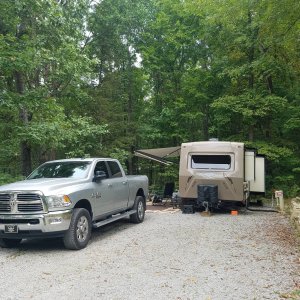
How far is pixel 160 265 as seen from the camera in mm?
6012

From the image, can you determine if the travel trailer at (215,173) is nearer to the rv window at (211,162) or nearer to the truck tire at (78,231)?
the rv window at (211,162)

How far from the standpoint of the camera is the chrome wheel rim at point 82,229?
7.29 m

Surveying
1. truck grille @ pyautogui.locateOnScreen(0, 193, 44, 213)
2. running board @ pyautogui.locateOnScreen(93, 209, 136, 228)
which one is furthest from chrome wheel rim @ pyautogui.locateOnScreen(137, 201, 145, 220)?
truck grille @ pyautogui.locateOnScreen(0, 193, 44, 213)

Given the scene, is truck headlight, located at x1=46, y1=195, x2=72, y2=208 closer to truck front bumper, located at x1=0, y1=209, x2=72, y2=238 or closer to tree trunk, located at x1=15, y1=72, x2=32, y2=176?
truck front bumper, located at x1=0, y1=209, x2=72, y2=238

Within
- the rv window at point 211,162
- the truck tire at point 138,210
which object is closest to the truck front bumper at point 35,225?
the truck tire at point 138,210

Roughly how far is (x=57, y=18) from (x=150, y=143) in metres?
18.1

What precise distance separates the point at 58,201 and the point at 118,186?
253 centimetres

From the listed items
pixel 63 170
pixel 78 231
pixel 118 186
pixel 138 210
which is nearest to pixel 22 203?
pixel 78 231

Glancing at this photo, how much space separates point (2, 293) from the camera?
4.85 metres

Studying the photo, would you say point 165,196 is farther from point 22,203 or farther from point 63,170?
point 22,203

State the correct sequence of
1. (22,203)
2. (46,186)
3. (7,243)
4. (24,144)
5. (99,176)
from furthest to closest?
(24,144), (99,176), (7,243), (46,186), (22,203)

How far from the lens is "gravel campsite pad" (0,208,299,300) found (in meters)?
4.82

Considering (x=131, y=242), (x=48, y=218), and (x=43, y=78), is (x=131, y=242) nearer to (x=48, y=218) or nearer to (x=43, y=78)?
(x=48, y=218)

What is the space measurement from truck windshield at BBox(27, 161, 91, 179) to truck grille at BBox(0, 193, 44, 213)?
4.58ft
